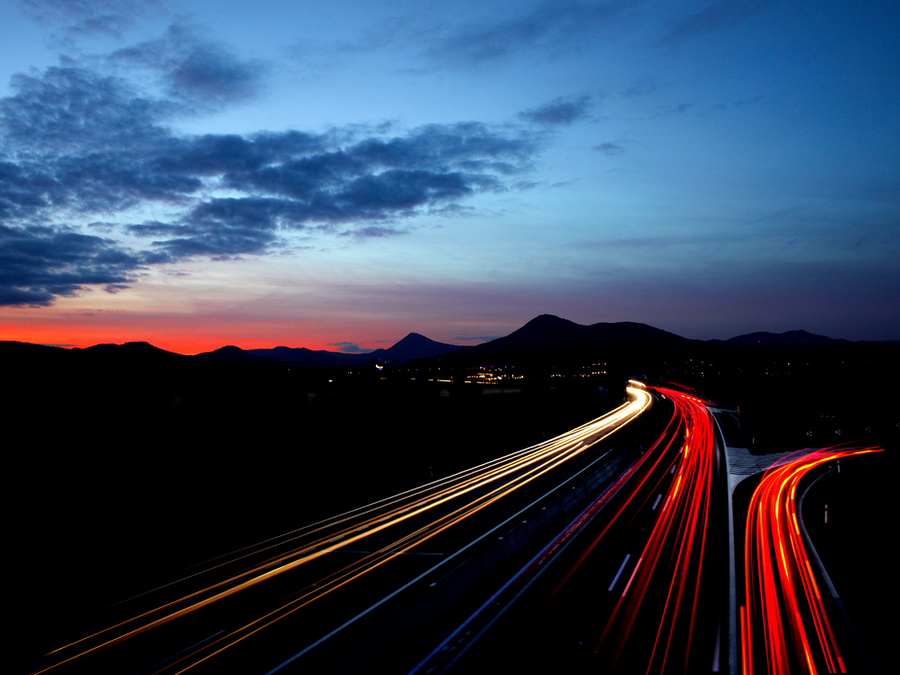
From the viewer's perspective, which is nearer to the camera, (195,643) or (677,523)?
(195,643)

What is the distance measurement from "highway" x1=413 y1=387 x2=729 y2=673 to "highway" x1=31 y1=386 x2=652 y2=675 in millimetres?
456

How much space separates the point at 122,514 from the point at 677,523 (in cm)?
2320

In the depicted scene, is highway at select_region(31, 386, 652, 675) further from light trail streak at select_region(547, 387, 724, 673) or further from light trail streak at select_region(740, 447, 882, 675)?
light trail streak at select_region(740, 447, 882, 675)

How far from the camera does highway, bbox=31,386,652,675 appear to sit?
9.66m

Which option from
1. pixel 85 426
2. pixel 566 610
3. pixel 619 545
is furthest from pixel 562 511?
pixel 85 426

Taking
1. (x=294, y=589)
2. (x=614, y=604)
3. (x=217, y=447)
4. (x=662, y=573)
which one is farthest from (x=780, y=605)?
(x=217, y=447)

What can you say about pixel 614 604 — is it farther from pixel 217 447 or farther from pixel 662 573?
pixel 217 447

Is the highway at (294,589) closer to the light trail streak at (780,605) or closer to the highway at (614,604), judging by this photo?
the highway at (614,604)

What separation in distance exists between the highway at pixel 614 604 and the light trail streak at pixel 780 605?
62 centimetres

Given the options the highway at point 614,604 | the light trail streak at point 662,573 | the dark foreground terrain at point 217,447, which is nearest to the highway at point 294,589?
the light trail streak at point 662,573

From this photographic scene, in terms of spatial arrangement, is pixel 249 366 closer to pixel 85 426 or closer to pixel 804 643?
pixel 85 426

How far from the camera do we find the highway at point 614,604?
9594 millimetres

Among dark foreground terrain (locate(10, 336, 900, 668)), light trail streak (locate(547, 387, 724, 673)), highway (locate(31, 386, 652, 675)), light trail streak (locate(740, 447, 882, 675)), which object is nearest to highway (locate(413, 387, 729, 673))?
light trail streak (locate(547, 387, 724, 673))

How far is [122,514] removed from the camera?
19812 millimetres
